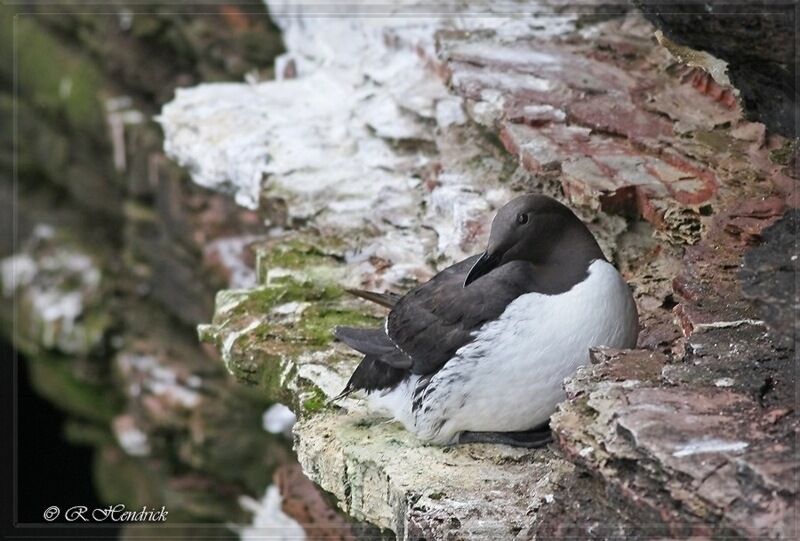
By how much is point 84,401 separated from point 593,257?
273 inches

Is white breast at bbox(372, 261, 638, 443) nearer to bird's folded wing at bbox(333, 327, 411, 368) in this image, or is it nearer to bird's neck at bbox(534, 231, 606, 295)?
bird's neck at bbox(534, 231, 606, 295)

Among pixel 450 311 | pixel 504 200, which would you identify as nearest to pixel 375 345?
pixel 450 311

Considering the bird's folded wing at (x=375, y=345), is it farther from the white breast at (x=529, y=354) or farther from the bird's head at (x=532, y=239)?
the bird's head at (x=532, y=239)

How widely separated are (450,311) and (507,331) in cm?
24

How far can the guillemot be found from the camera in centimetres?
361

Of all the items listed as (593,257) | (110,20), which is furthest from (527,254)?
(110,20)

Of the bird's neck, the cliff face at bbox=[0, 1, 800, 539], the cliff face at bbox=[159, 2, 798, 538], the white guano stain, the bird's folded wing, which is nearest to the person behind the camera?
the white guano stain

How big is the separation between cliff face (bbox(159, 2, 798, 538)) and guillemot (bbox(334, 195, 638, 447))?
140 millimetres

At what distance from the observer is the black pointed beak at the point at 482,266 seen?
3.75 metres

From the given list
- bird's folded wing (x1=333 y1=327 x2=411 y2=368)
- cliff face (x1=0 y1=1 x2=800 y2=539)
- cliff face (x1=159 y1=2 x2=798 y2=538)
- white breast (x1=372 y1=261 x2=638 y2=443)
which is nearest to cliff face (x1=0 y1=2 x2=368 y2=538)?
cliff face (x1=0 y1=1 x2=800 y2=539)

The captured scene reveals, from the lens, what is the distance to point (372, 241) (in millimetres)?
5336

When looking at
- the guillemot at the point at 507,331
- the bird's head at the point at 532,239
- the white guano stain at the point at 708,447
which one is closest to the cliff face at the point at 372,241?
the white guano stain at the point at 708,447

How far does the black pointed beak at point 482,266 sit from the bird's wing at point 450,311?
0.02m

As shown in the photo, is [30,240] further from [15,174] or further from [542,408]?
[542,408]
